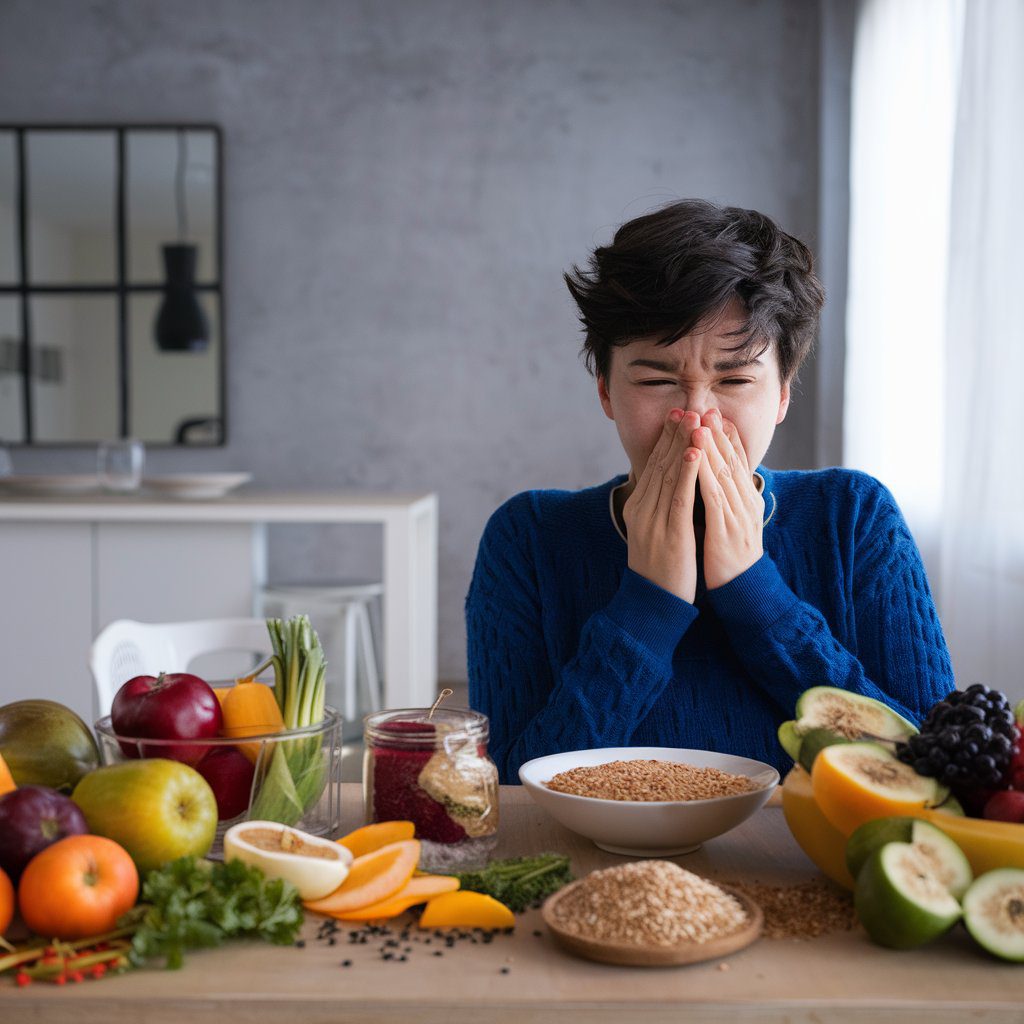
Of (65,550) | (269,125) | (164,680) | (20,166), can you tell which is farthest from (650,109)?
(164,680)

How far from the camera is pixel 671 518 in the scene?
132cm

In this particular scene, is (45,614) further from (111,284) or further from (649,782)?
(649,782)

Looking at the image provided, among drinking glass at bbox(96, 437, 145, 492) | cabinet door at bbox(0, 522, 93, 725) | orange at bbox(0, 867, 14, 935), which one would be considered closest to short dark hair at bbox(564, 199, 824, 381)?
orange at bbox(0, 867, 14, 935)

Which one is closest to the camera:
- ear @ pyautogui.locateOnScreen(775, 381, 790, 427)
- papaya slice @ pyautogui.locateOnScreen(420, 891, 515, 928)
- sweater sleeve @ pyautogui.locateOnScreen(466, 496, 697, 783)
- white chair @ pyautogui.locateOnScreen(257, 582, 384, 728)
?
papaya slice @ pyautogui.locateOnScreen(420, 891, 515, 928)

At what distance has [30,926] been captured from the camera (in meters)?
0.69

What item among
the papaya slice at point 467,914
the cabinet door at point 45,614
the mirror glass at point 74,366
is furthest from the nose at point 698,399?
the mirror glass at point 74,366

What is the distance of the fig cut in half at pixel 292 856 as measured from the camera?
0.73 m

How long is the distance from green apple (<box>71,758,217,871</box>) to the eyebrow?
73cm

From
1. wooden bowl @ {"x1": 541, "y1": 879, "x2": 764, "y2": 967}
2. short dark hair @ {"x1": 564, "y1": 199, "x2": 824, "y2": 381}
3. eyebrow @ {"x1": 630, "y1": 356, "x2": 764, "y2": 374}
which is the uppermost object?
short dark hair @ {"x1": 564, "y1": 199, "x2": 824, "y2": 381}

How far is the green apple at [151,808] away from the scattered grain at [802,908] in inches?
14.2

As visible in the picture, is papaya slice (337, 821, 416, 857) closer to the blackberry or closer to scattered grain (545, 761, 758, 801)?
scattered grain (545, 761, 758, 801)

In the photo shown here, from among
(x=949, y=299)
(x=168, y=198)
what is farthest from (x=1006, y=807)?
(x=168, y=198)

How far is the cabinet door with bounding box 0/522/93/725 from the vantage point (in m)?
3.00

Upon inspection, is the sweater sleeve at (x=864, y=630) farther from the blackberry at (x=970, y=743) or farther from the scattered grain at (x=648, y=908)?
the scattered grain at (x=648, y=908)
